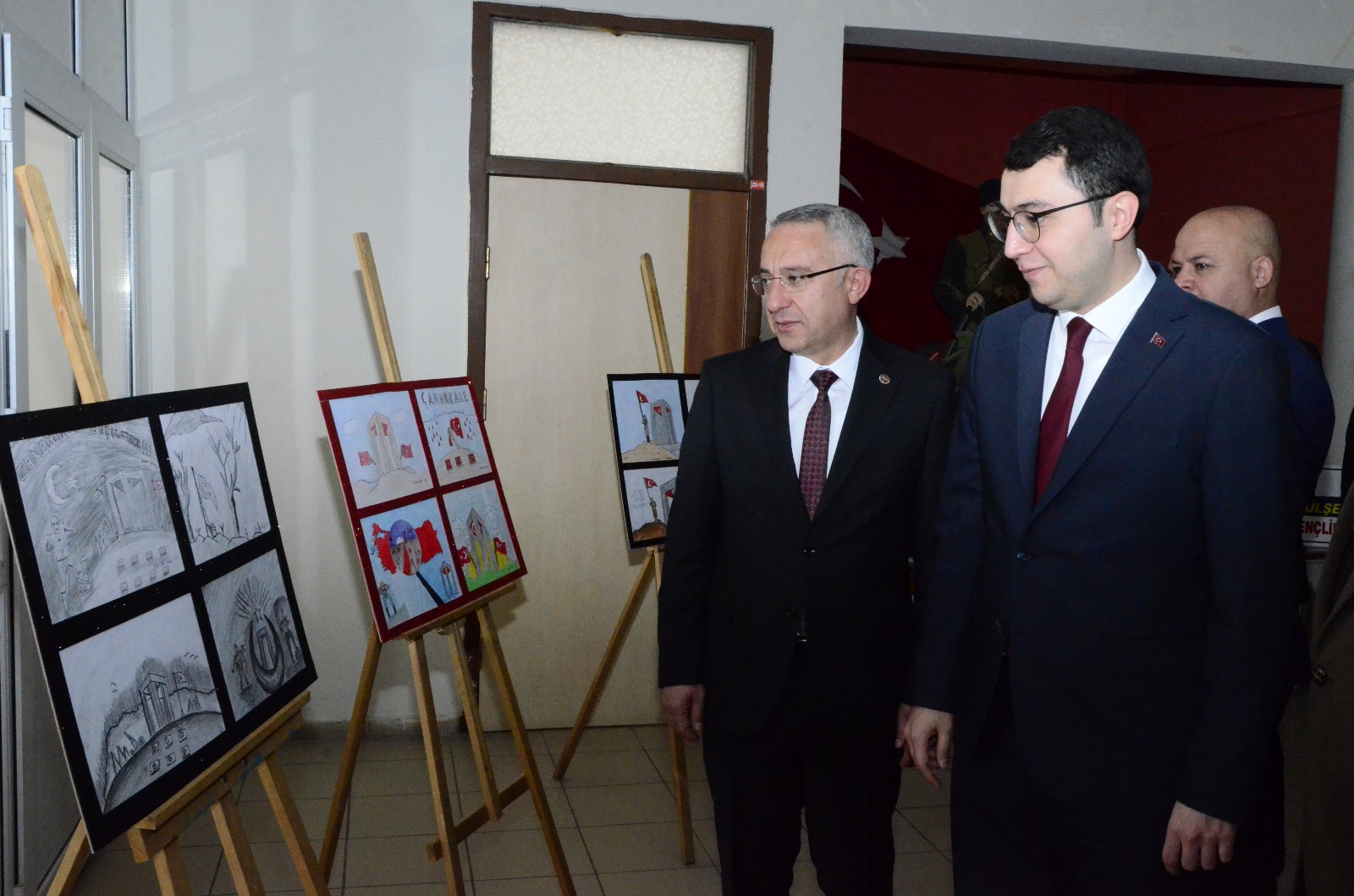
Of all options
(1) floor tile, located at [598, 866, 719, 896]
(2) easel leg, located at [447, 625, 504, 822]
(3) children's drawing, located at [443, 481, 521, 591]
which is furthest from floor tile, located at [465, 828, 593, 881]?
(3) children's drawing, located at [443, 481, 521, 591]

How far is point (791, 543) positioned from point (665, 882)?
137 centimetres

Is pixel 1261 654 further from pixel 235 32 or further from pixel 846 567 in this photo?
pixel 235 32

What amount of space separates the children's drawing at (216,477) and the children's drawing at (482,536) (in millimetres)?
708

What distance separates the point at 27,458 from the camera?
5.22ft

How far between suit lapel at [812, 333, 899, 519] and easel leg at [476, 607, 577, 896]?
45.2 inches

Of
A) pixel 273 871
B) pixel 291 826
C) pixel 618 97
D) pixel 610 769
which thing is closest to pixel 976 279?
pixel 618 97

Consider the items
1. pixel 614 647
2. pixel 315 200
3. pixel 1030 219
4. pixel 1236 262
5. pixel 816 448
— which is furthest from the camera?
pixel 315 200

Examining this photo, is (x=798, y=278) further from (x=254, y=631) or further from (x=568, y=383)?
(x=568, y=383)

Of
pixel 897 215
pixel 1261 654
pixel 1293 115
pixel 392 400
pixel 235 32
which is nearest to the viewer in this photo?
pixel 1261 654

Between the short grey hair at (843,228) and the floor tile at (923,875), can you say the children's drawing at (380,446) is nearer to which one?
the short grey hair at (843,228)

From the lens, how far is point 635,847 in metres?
3.22

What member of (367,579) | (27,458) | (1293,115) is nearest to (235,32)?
(367,579)

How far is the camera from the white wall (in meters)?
3.74

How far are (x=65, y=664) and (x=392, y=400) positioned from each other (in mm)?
1297
